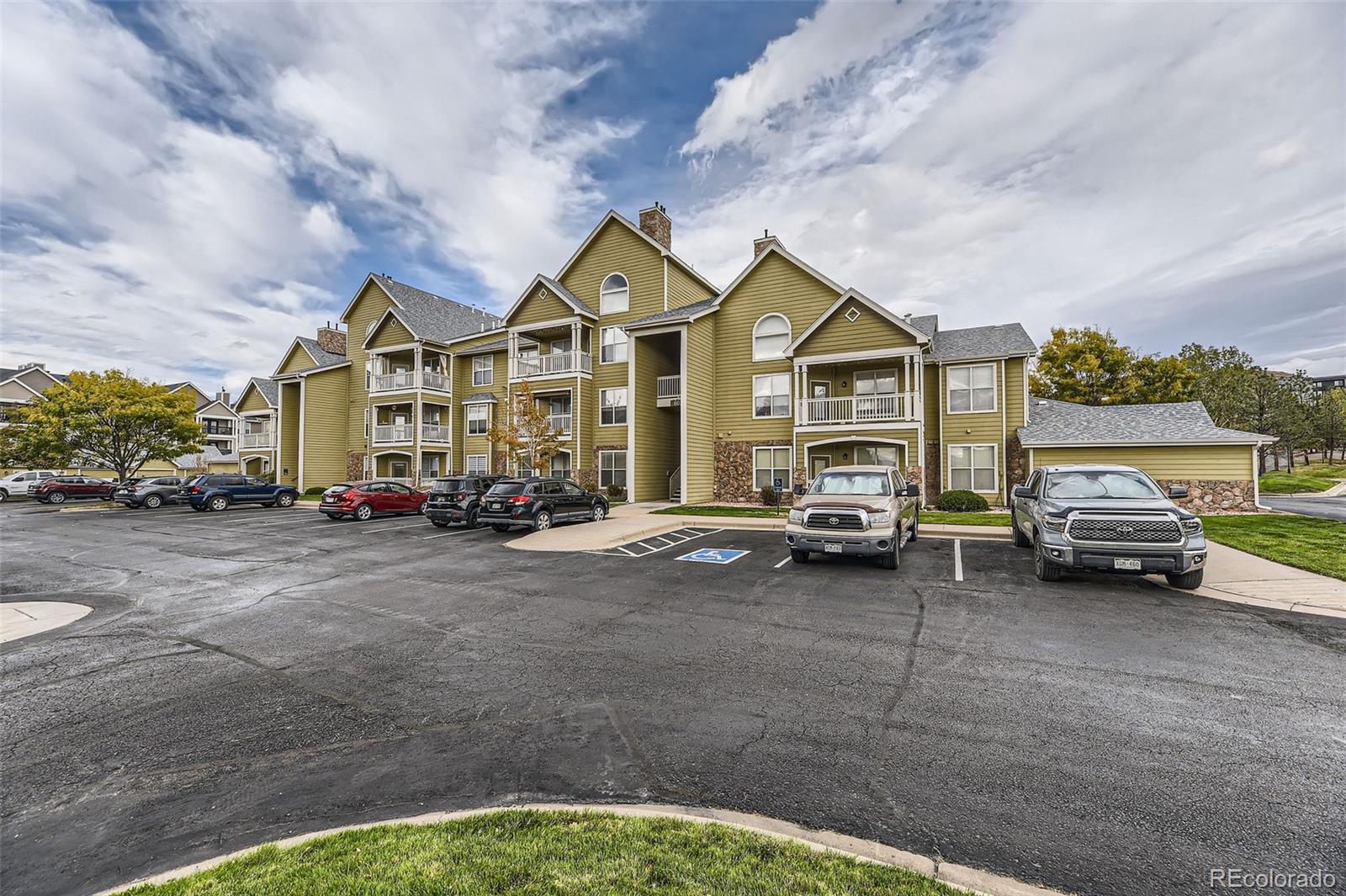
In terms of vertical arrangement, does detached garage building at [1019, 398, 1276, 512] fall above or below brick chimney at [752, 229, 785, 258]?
below

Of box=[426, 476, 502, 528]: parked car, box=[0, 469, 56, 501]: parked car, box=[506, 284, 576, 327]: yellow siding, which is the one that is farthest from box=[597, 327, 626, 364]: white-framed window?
box=[0, 469, 56, 501]: parked car

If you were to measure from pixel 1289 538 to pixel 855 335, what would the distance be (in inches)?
507

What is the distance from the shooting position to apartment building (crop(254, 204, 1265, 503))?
20.5 meters

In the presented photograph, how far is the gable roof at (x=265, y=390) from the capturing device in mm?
40250

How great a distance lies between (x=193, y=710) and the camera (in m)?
4.70

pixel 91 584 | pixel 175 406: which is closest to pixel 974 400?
pixel 91 584

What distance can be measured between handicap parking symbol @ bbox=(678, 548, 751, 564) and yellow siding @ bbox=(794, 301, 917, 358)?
39.1ft

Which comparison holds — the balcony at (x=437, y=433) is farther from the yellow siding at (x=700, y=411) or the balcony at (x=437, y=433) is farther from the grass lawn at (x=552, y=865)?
the grass lawn at (x=552, y=865)

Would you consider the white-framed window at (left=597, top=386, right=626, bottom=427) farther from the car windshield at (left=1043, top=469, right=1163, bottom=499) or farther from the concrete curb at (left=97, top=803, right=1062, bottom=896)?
the concrete curb at (left=97, top=803, right=1062, bottom=896)

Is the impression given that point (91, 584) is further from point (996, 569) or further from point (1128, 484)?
point (1128, 484)

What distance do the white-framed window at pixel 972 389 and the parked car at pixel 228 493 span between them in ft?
105

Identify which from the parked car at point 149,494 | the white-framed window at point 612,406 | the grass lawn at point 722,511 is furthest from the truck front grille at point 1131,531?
the parked car at point 149,494

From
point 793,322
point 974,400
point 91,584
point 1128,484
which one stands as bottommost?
point 91,584

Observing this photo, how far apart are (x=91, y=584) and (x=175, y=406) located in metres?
29.6
